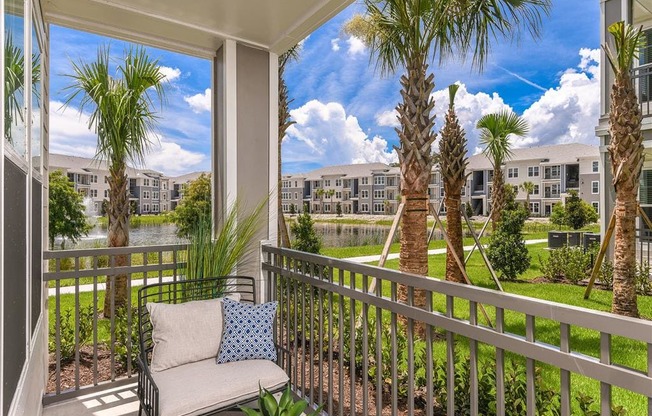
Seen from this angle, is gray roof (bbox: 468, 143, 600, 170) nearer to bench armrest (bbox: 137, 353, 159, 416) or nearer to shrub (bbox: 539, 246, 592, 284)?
shrub (bbox: 539, 246, 592, 284)

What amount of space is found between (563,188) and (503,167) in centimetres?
154

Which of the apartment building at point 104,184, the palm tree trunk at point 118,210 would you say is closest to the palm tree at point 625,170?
the apartment building at point 104,184

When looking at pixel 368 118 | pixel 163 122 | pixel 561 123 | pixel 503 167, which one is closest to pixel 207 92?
pixel 163 122

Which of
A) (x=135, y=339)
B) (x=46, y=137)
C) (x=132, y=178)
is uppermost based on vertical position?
(x=46, y=137)

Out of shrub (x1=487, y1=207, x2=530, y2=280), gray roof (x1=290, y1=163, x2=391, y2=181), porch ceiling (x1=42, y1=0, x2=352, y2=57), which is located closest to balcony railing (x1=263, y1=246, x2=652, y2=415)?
porch ceiling (x1=42, y1=0, x2=352, y2=57)

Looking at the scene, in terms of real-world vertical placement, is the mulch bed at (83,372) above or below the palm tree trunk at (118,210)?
below

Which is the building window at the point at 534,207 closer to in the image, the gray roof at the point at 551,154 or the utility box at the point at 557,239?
the utility box at the point at 557,239

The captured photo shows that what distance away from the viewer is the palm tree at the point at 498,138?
7.70m

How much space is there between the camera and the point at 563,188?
8.91 m

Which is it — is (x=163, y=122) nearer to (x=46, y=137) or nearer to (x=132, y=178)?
(x=132, y=178)

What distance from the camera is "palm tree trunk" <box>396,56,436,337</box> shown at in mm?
4023

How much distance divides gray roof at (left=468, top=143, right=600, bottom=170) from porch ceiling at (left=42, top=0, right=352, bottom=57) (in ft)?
22.4

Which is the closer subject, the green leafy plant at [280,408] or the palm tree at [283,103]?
the green leafy plant at [280,408]

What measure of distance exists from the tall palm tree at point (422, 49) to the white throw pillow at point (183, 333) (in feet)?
8.07
